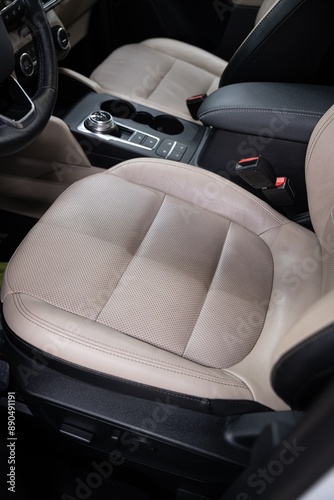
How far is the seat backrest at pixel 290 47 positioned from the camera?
3.99ft

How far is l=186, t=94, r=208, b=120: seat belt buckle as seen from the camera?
1.43m

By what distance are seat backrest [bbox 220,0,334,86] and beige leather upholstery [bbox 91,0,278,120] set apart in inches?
8.5

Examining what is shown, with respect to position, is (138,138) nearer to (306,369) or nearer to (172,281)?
(172,281)

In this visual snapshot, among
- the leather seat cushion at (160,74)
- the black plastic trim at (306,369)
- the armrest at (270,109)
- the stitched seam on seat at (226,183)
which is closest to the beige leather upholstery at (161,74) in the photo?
the leather seat cushion at (160,74)

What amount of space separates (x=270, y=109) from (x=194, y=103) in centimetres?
34

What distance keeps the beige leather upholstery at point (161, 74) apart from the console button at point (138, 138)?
0.14 metres

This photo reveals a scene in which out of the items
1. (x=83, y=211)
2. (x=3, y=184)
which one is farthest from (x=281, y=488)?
(x=3, y=184)

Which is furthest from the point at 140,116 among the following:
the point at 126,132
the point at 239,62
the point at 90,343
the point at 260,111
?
the point at 90,343

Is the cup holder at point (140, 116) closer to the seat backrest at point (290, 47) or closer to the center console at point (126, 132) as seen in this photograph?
the center console at point (126, 132)

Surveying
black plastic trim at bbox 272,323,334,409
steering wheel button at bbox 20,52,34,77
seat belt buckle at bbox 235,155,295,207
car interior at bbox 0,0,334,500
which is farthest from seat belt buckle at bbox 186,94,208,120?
black plastic trim at bbox 272,323,334,409

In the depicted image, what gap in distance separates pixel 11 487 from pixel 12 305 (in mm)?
417

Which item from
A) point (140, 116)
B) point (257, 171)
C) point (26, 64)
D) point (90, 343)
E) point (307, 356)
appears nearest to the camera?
point (307, 356)

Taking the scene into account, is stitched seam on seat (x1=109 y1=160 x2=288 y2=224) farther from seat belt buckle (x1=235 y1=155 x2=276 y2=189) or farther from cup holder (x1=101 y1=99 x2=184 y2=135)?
cup holder (x1=101 y1=99 x2=184 y2=135)

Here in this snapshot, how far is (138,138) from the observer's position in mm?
1379
